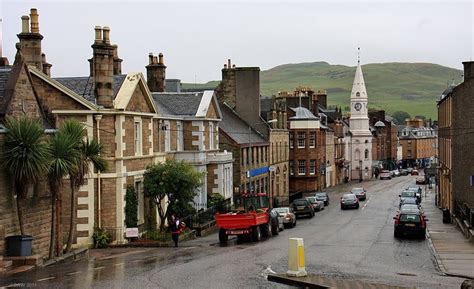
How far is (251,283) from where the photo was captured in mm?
21297

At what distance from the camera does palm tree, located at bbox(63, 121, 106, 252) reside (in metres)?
28.7

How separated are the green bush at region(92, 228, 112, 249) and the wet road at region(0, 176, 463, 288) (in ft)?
7.97

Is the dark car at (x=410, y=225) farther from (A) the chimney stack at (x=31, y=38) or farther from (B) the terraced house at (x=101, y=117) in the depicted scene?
(A) the chimney stack at (x=31, y=38)

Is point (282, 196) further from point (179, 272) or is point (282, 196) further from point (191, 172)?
point (179, 272)

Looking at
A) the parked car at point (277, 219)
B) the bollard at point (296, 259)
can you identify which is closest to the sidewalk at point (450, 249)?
the bollard at point (296, 259)

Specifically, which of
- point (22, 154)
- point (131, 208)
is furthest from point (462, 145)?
point (22, 154)

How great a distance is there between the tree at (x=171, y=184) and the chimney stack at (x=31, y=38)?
8025 millimetres

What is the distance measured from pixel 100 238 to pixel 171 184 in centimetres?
466

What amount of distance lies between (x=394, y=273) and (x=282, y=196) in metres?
53.1

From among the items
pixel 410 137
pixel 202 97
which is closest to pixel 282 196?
pixel 202 97

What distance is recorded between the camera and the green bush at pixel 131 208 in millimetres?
36519

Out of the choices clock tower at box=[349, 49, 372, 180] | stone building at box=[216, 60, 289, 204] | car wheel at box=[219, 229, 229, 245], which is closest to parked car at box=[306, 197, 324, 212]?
stone building at box=[216, 60, 289, 204]

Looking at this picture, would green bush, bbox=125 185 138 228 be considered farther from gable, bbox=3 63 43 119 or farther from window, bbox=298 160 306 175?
window, bbox=298 160 306 175

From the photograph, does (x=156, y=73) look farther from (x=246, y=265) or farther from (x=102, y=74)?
(x=246, y=265)
